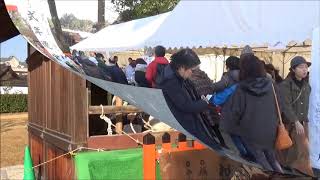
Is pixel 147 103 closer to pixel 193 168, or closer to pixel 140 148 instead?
pixel 193 168

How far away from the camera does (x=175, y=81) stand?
59.1 inches

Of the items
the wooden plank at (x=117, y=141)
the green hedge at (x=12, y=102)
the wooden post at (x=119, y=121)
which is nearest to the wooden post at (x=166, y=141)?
the wooden plank at (x=117, y=141)

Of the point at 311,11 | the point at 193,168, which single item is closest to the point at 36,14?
the point at 311,11

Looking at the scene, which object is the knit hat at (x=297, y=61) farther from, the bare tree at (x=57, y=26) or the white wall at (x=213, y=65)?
the bare tree at (x=57, y=26)

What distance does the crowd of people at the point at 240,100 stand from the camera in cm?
126

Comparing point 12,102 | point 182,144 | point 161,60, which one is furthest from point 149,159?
point 12,102

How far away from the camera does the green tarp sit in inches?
178

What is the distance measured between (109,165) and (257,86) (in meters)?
3.40

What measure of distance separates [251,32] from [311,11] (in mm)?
157

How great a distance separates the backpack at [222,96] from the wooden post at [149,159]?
297 cm

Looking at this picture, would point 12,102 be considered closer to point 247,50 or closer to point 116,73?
point 116,73

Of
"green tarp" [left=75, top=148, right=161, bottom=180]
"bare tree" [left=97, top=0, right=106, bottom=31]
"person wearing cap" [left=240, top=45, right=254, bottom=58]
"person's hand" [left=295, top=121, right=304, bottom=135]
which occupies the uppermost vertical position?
"bare tree" [left=97, top=0, right=106, bottom=31]

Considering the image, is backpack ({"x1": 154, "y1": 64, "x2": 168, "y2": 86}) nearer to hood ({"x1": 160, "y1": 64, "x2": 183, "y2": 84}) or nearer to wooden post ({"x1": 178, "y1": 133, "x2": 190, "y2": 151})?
hood ({"x1": 160, "y1": 64, "x2": 183, "y2": 84})

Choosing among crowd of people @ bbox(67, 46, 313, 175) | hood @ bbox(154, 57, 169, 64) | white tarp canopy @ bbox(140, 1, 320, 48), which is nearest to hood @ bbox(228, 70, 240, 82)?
crowd of people @ bbox(67, 46, 313, 175)
